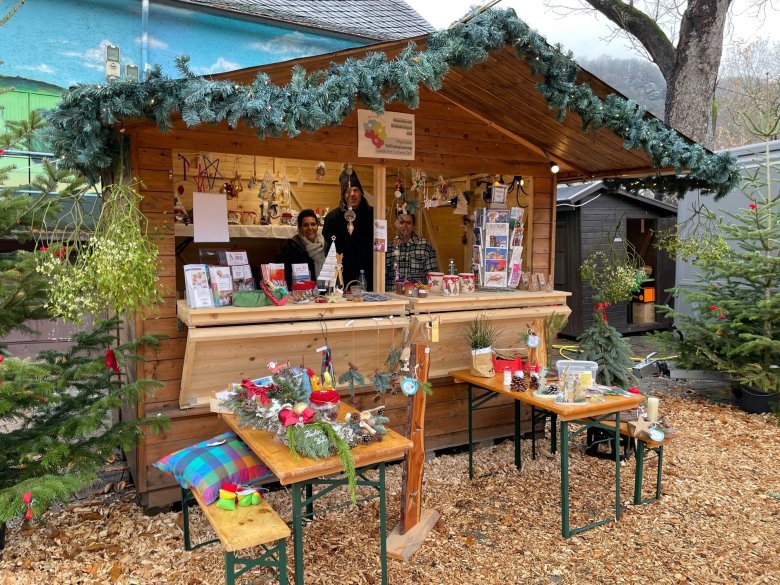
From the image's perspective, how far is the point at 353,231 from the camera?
5.47m

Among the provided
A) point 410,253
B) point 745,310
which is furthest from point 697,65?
point 410,253

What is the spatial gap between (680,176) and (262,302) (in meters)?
3.59

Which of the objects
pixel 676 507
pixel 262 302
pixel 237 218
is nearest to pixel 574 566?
pixel 676 507

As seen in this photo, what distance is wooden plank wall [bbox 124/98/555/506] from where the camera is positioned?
3.97m

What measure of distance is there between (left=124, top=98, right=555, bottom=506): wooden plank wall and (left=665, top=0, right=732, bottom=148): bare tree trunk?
8.30 meters

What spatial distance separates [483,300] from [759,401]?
4002 mm

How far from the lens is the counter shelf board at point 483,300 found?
15.2 ft

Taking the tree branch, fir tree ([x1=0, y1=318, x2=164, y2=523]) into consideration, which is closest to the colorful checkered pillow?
fir tree ([x1=0, y1=318, x2=164, y2=523])

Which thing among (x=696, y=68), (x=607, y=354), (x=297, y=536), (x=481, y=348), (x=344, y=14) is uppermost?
(x=344, y=14)

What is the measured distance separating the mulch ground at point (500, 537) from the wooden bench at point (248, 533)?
68cm

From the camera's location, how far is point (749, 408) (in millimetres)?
6703

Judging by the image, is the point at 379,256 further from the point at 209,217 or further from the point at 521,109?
the point at 521,109

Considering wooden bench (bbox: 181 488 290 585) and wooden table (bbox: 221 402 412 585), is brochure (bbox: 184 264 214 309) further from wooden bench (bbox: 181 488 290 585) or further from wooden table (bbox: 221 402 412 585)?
wooden bench (bbox: 181 488 290 585)

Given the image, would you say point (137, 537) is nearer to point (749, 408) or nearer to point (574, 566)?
point (574, 566)
